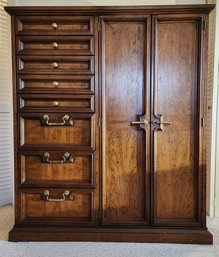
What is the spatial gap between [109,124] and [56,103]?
0.41m

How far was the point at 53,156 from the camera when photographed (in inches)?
76.0

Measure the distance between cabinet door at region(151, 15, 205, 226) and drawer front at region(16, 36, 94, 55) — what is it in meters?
0.48

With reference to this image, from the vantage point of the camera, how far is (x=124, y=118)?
1.93 m

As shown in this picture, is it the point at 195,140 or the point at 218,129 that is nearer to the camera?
the point at 195,140

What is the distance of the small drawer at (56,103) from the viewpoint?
6.24 ft

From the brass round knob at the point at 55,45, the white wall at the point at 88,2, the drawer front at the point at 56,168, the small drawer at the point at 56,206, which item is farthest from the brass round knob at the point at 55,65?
the white wall at the point at 88,2

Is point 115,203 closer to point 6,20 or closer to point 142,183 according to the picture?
point 142,183

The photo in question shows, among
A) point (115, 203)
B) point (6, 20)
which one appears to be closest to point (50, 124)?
point (115, 203)

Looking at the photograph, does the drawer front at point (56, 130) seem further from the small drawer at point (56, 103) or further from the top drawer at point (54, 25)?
the top drawer at point (54, 25)

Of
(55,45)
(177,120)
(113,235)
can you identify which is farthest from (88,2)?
(113,235)

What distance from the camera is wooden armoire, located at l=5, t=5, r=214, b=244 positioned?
1882 mm

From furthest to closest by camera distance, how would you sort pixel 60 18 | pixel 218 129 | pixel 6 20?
pixel 6 20, pixel 218 129, pixel 60 18

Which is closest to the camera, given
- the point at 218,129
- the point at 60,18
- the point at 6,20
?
the point at 60,18

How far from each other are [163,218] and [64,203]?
72cm
